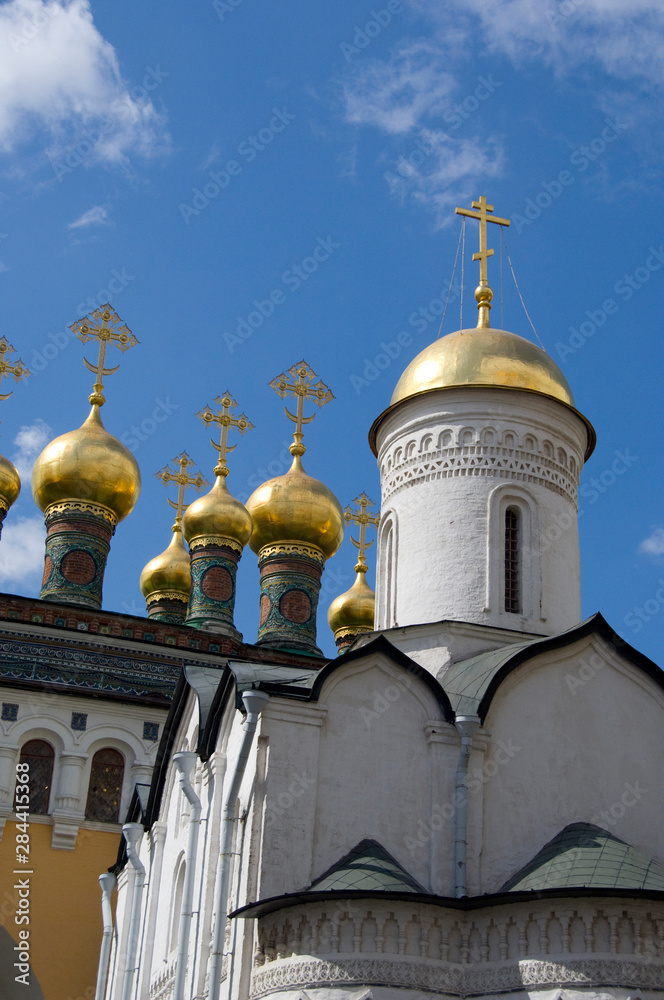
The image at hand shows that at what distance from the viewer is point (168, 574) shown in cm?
2111

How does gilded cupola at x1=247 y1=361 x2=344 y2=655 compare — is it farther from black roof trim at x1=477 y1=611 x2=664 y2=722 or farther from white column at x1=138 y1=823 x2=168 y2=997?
black roof trim at x1=477 y1=611 x2=664 y2=722

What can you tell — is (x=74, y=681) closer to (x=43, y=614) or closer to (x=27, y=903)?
(x=43, y=614)

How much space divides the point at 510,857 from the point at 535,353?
490 cm

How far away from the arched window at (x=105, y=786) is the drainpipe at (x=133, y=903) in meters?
2.05

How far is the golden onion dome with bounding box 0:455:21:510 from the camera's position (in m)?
18.7

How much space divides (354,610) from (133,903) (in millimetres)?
10475

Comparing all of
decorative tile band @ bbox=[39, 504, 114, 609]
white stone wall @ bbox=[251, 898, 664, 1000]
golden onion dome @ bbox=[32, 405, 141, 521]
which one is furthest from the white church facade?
golden onion dome @ bbox=[32, 405, 141, 521]

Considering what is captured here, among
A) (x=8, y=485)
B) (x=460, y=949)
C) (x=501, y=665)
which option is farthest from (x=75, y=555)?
(x=460, y=949)

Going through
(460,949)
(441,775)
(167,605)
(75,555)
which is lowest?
(460,949)

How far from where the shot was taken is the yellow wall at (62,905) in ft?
45.3

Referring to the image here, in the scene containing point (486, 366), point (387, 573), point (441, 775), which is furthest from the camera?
point (387, 573)

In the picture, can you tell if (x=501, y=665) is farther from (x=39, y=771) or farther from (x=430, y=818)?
(x=39, y=771)

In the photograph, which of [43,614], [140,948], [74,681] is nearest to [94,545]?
[43,614]

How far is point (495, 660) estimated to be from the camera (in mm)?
10039
